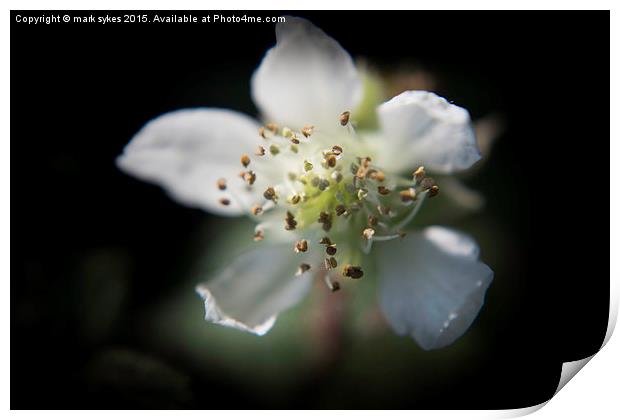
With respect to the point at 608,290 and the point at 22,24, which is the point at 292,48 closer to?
the point at 22,24

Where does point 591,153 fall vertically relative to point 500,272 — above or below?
above

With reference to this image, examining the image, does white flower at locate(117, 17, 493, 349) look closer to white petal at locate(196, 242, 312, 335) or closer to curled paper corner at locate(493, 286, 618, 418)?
white petal at locate(196, 242, 312, 335)

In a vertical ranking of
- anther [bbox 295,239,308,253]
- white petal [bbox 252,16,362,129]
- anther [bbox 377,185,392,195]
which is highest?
white petal [bbox 252,16,362,129]

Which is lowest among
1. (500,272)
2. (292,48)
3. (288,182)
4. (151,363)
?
(151,363)

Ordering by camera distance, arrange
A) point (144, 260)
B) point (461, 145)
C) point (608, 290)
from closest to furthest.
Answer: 1. point (461, 145)
2. point (608, 290)
3. point (144, 260)

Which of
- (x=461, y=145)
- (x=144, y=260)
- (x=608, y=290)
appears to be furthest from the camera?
(x=144, y=260)

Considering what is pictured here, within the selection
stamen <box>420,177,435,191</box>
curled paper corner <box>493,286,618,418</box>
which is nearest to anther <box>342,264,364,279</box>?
stamen <box>420,177,435,191</box>

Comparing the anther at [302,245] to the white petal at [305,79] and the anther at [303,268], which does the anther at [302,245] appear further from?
the white petal at [305,79]

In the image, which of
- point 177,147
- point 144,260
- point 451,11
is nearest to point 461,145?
point 451,11
